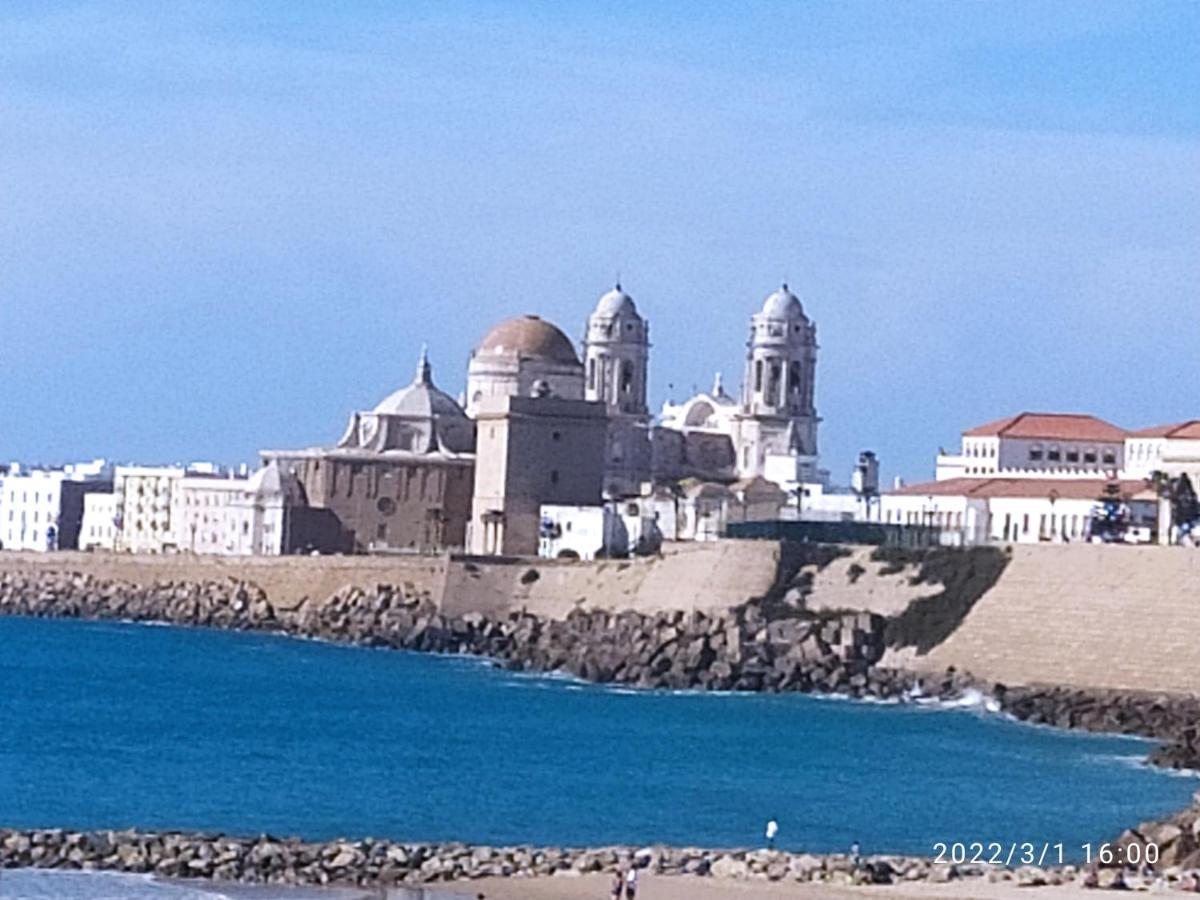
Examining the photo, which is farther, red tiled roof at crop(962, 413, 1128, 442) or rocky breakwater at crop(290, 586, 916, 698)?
red tiled roof at crop(962, 413, 1128, 442)

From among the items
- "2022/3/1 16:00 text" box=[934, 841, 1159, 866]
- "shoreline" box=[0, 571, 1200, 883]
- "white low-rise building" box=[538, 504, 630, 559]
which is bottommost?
"2022/3/1 16:00 text" box=[934, 841, 1159, 866]

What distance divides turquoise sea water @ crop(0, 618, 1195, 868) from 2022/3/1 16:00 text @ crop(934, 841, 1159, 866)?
0.59 metres

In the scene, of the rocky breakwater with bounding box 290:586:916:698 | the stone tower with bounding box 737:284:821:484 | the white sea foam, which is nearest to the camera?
the white sea foam

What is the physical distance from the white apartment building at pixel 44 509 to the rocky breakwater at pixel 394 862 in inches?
3157

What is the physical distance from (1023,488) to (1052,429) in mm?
11908

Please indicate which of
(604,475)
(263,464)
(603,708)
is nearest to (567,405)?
(604,475)

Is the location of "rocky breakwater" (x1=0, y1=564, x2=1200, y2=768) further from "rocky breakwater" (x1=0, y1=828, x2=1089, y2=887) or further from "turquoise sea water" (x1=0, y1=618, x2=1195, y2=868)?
"rocky breakwater" (x1=0, y1=828, x2=1089, y2=887)

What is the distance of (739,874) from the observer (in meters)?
27.7

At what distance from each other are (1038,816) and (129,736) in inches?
581

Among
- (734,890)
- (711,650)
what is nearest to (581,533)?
(711,650)

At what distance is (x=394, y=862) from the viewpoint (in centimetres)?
2795

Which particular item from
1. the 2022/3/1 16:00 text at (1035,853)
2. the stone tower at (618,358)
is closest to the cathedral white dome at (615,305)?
the stone tower at (618,358)

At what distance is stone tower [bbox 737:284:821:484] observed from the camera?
Answer: 89250 mm

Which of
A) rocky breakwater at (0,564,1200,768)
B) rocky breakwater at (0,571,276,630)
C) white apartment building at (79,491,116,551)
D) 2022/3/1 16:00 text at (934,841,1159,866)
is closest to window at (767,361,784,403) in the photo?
rocky breakwater at (0,571,276,630)
